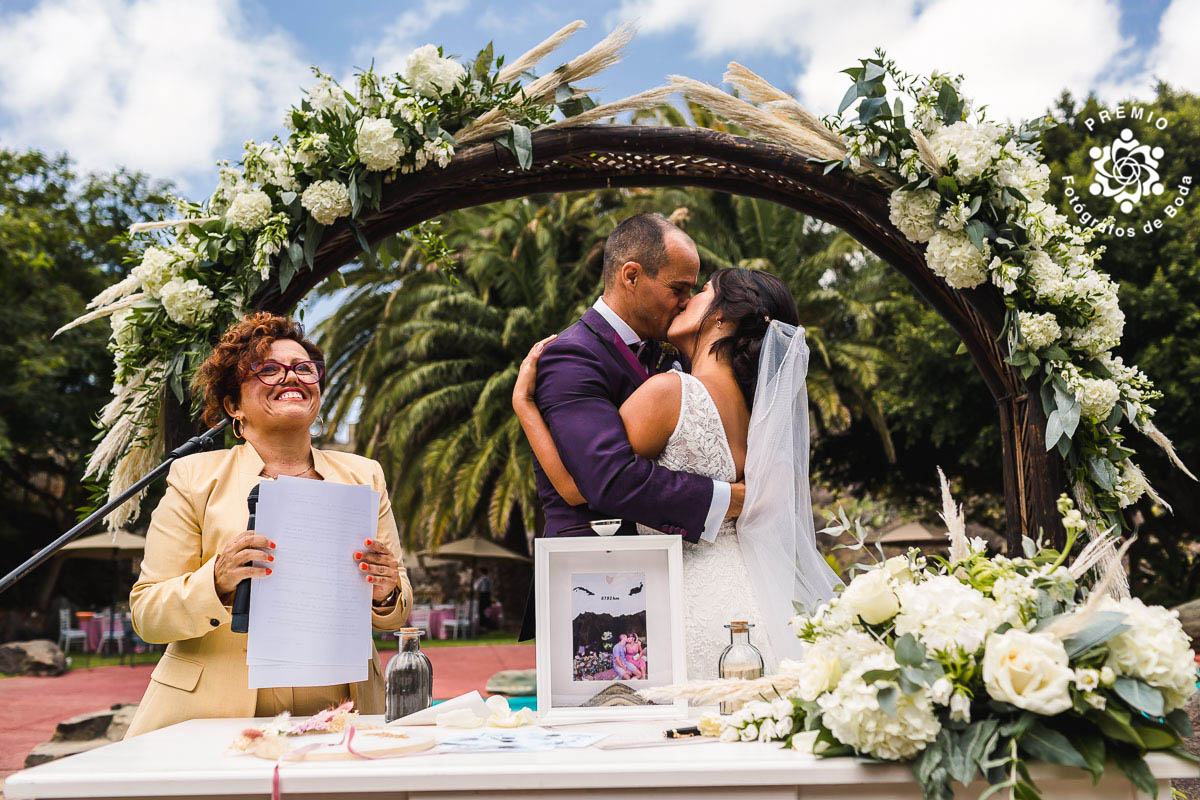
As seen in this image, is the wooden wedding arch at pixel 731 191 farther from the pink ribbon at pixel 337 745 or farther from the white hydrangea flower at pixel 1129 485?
the pink ribbon at pixel 337 745

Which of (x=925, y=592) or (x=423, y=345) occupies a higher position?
(x=423, y=345)

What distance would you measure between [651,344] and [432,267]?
14631 mm

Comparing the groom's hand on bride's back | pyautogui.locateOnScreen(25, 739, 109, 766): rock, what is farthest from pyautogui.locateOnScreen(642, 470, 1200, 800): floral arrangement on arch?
pyautogui.locateOnScreen(25, 739, 109, 766): rock

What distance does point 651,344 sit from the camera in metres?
3.57

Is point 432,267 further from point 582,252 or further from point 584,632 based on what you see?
point 584,632

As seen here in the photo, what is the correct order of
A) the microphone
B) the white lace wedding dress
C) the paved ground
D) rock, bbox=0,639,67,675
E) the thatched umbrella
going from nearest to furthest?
the microphone → the white lace wedding dress → the paved ground → rock, bbox=0,639,67,675 → the thatched umbrella

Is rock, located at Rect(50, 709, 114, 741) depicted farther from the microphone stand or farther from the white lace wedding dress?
the white lace wedding dress

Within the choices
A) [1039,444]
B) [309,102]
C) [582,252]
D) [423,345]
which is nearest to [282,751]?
[309,102]

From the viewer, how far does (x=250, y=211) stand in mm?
3469

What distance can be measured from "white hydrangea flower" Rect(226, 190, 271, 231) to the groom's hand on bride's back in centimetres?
196

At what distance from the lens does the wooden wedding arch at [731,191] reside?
3467 mm

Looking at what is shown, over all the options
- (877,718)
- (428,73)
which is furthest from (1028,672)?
(428,73)

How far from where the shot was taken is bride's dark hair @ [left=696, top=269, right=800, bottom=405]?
332cm

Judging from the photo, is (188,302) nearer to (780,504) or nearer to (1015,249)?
(780,504)
